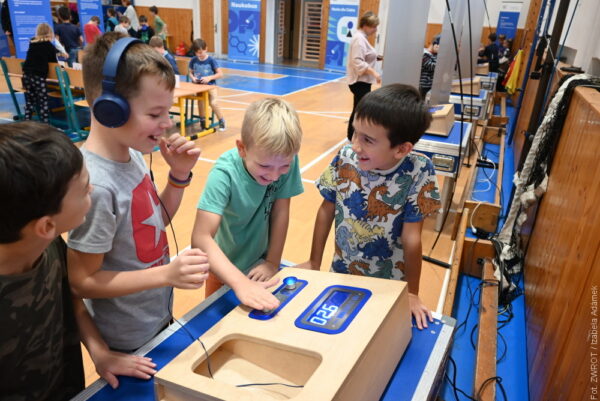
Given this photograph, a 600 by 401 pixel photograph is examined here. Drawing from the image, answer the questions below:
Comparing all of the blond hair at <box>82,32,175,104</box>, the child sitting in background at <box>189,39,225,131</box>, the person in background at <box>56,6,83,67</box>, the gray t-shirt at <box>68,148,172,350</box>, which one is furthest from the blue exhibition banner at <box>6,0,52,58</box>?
the gray t-shirt at <box>68,148,172,350</box>

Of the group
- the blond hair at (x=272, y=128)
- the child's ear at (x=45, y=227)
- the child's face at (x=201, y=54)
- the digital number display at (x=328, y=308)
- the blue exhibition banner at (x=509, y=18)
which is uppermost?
the blue exhibition banner at (x=509, y=18)

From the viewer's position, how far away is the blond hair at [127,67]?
1.04 m

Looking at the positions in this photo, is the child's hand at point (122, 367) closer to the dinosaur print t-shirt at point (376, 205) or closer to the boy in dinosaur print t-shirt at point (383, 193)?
the boy in dinosaur print t-shirt at point (383, 193)

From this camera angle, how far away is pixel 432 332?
125cm

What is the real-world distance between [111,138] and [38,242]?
34cm

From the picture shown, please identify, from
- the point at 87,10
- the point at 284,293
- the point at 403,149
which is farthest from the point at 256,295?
the point at 87,10

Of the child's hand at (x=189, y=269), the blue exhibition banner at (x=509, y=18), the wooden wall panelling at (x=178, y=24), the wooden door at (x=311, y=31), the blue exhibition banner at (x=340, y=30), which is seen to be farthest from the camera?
the wooden wall panelling at (x=178, y=24)

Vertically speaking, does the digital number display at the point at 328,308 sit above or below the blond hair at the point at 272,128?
below

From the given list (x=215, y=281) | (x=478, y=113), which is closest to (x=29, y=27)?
(x=478, y=113)

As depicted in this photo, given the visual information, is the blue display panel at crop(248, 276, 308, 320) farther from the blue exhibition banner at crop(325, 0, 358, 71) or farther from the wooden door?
the wooden door

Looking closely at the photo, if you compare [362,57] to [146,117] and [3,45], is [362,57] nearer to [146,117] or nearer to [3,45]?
[146,117]

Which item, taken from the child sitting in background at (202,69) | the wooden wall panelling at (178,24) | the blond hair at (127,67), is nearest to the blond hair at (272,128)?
the blond hair at (127,67)

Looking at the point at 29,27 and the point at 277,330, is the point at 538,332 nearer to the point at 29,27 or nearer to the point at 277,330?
the point at 277,330

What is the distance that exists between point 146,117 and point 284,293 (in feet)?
1.96
